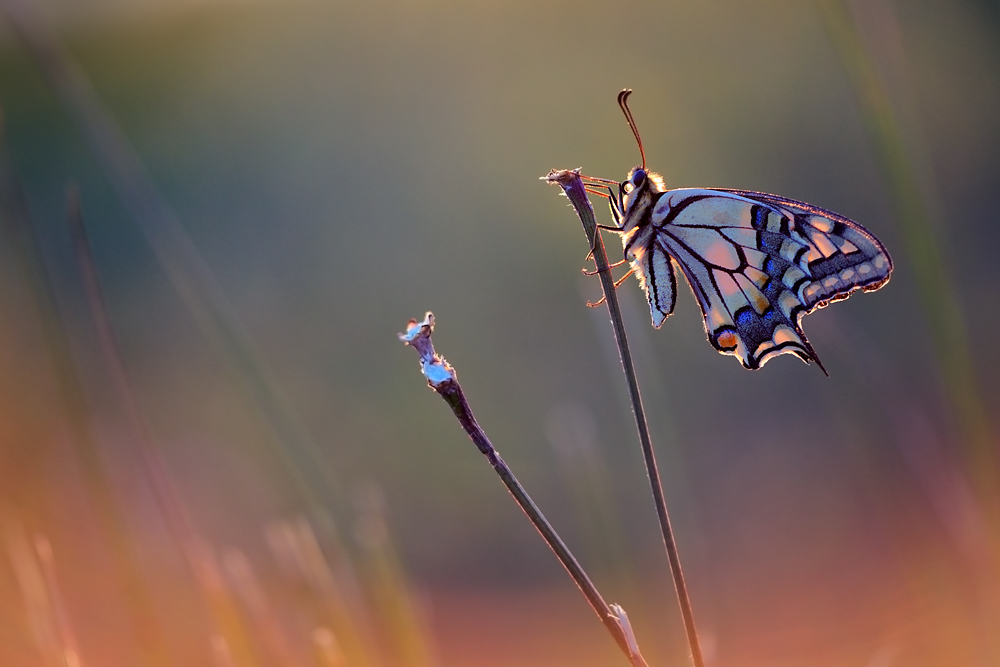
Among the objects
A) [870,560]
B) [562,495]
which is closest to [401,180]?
[562,495]

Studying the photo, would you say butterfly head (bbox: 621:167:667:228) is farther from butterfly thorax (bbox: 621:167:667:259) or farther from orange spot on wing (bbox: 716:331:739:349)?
orange spot on wing (bbox: 716:331:739:349)

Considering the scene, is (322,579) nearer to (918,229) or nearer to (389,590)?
(389,590)

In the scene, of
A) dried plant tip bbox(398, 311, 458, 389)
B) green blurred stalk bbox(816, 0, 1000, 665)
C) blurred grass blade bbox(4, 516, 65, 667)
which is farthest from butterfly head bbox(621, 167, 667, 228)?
blurred grass blade bbox(4, 516, 65, 667)

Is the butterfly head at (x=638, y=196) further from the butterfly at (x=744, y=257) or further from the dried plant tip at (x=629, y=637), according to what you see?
the dried plant tip at (x=629, y=637)

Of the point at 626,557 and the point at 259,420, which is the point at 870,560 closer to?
the point at 626,557

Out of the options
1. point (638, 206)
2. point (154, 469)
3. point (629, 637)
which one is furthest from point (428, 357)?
point (638, 206)

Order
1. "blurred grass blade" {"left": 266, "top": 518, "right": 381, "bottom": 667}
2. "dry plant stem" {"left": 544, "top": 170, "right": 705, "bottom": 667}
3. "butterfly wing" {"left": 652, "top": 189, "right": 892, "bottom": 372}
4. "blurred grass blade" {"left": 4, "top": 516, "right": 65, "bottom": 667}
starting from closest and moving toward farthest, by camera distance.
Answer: "dry plant stem" {"left": 544, "top": 170, "right": 705, "bottom": 667} < "blurred grass blade" {"left": 4, "top": 516, "right": 65, "bottom": 667} < "blurred grass blade" {"left": 266, "top": 518, "right": 381, "bottom": 667} < "butterfly wing" {"left": 652, "top": 189, "right": 892, "bottom": 372}
